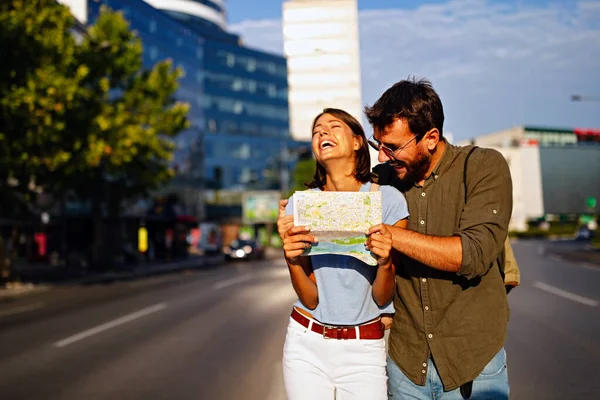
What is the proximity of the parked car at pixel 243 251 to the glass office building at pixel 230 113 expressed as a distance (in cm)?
2203

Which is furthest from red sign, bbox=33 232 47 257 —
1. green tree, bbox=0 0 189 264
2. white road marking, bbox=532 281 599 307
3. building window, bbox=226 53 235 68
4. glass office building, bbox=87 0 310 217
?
building window, bbox=226 53 235 68

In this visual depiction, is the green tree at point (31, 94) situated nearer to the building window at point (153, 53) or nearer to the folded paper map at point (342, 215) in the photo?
the folded paper map at point (342, 215)

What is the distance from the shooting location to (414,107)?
9.27 ft

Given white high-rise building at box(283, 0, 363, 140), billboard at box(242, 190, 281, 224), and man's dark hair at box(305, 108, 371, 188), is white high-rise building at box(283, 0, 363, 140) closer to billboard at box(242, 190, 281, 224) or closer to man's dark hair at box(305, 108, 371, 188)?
billboard at box(242, 190, 281, 224)

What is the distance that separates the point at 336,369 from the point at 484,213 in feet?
3.03

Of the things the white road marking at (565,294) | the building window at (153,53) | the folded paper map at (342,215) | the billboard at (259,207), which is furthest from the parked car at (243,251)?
the folded paper map at (342,215)

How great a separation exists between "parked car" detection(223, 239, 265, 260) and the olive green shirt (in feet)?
145

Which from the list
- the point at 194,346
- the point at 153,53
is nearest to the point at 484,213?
the point at 194,346

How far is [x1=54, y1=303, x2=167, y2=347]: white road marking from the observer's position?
431 inches

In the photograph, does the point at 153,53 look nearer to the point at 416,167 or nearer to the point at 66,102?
the point at 66,102

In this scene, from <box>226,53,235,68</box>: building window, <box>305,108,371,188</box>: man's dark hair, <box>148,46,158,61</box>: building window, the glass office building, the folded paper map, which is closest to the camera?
the folded paper map

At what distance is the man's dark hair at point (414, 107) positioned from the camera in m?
2.83

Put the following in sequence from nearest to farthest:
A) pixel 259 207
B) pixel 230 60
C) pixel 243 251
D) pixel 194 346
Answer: pixel 194 346, pixel 243 251, pixel 259 207, pixel 230 60

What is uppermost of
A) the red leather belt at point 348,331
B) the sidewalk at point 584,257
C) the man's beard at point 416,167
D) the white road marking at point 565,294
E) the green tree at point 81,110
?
the green tree at point 81,110
